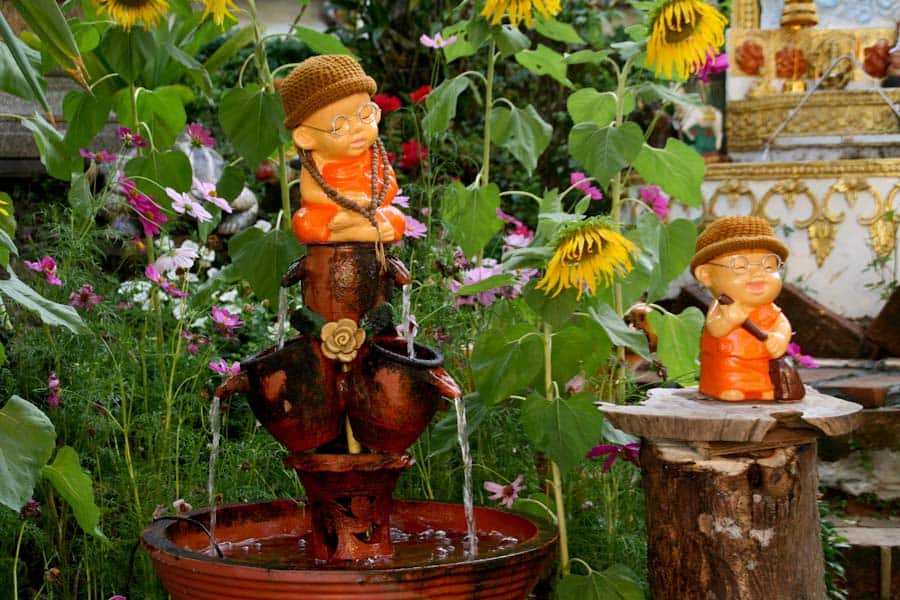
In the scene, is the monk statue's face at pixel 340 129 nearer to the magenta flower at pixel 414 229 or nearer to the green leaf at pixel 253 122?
the green leaf at pixel 253 122

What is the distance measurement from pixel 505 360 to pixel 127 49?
1067mm

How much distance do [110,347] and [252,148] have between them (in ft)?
2.02

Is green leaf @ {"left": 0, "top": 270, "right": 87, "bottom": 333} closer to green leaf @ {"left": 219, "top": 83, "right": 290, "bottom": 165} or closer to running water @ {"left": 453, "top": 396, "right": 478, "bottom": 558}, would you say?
running water @ {"left": 453, "top": 396, "right": 478, "bottom": 558}

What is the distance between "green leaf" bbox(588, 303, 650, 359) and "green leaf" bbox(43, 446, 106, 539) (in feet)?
3.52

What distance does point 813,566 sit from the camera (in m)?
2.62

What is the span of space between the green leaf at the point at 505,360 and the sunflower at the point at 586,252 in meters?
0.23

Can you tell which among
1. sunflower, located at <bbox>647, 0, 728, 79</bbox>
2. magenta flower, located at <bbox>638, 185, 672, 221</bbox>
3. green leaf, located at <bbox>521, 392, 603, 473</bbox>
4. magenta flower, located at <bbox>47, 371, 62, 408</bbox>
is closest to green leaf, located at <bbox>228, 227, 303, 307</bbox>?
magenta flower, located at <bbox>47, 371, 62, 408</bbox>

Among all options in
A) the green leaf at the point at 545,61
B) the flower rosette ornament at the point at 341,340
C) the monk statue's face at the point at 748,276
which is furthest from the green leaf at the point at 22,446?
the green leaf at the point at 545,61

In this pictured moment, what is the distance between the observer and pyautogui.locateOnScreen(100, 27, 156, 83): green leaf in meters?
2.81

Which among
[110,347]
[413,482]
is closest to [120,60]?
[110,347]

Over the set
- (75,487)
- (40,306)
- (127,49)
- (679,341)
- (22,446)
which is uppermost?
(127,49)

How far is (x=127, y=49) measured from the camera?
2.82 meters

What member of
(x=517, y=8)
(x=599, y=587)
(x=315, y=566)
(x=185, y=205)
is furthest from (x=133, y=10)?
(x=599, y=587)

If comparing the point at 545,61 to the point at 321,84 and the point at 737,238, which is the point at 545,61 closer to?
the point at 737,238
